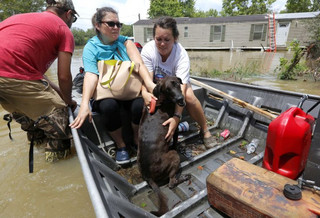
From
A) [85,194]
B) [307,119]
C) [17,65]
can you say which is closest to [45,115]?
[17,65]

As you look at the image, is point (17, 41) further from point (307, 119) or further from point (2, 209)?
point (307, 119)

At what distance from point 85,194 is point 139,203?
3.31ft

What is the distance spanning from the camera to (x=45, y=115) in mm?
2461

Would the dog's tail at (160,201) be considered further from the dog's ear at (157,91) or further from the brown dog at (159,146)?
the dog's ear at (157,91)

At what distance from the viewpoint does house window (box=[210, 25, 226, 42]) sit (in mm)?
22375

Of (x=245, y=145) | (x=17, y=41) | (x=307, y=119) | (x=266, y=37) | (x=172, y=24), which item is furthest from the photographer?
(x=266, y=37)

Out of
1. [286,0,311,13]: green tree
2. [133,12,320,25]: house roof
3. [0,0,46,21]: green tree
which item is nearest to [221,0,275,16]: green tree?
[286,0,311,13]: green tree

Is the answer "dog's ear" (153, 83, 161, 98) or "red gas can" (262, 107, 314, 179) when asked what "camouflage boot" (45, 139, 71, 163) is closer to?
"dog's ear" (153, 83, 161, 98)

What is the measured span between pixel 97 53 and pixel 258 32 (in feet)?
75.9

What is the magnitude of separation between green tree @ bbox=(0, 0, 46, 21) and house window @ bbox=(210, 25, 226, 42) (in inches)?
824

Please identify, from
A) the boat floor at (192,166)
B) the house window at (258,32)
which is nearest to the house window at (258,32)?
the house window at (258,32)

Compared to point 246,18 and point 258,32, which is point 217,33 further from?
point 258,32

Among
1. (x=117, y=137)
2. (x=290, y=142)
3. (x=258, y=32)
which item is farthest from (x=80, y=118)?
(x=258, y=32)

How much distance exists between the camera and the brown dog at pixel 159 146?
6.58 feet
